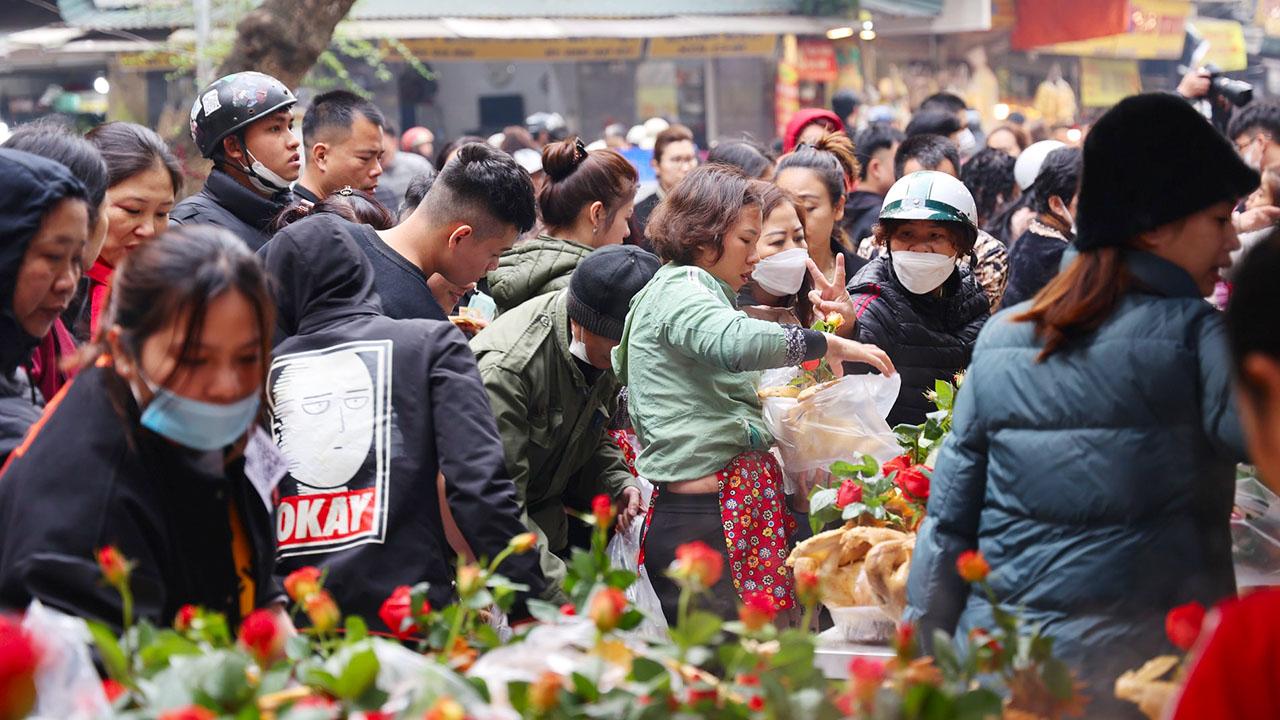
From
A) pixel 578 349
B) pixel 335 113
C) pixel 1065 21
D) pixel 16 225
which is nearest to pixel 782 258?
pixel 578 349

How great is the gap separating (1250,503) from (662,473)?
5.09 ft

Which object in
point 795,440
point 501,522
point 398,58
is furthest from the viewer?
point 398,58

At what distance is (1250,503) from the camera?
3.12m

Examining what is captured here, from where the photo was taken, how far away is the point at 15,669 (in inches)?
55.3

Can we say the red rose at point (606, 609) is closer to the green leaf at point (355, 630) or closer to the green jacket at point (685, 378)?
the green leaf at point (355, 630)

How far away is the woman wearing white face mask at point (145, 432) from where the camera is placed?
6.51 ft

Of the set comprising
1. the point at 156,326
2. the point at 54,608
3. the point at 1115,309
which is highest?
the point at 156,326

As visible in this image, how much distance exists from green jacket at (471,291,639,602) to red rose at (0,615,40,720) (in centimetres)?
199

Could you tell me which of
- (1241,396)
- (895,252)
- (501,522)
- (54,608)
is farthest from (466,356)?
(895,252)

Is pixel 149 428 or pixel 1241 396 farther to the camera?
pixel 149 428

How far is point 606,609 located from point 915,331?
2.92m

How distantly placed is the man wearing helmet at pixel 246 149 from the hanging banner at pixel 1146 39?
20.4m

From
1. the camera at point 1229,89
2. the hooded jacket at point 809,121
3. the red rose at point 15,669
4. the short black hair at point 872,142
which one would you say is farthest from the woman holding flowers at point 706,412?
the camera at point 1229,89

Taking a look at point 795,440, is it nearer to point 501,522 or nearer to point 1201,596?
point 501,522
